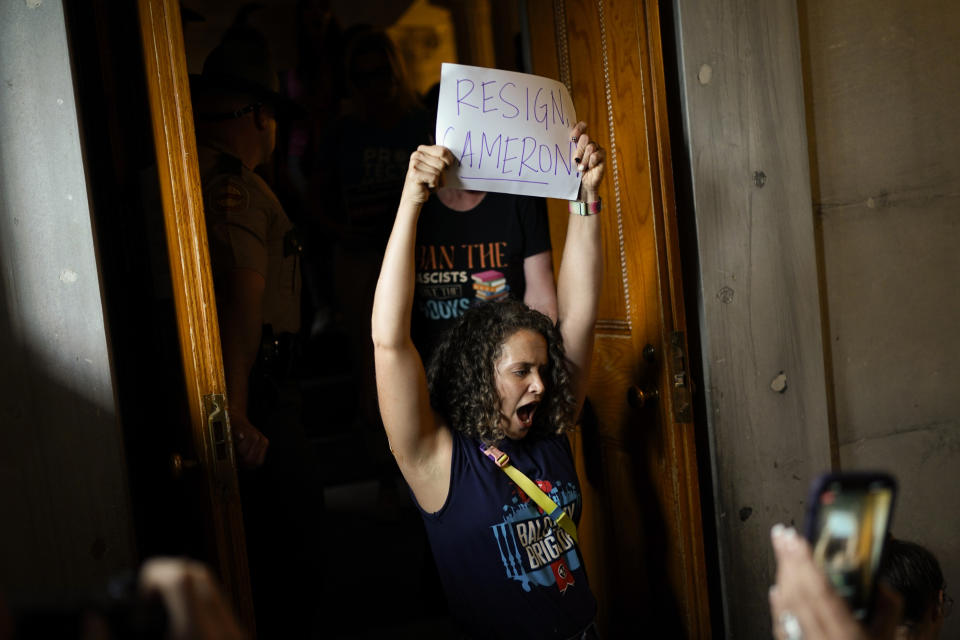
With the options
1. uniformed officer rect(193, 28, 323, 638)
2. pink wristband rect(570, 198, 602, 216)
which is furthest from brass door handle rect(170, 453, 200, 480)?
pink wristband rect(570, 198, 602, 216)

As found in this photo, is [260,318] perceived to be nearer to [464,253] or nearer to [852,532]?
[464,253]

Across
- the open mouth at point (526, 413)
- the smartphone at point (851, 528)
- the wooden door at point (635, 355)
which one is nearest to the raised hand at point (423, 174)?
the open mouth at point (526, 413)

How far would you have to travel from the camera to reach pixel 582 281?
1.96 m

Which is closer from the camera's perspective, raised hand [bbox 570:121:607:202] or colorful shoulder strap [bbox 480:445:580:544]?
colorful shoulder strap [bbox 480:445:580:544]

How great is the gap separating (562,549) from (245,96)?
1552 mm

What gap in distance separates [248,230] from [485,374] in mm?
788

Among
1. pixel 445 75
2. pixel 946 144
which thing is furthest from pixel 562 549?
pixel 946 144

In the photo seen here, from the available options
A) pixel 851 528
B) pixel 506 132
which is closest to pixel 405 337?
pixel 506 132

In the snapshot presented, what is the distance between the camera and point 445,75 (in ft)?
5.49

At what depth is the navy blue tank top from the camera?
5.55 ft

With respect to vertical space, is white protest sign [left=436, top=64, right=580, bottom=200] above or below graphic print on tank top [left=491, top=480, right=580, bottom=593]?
above

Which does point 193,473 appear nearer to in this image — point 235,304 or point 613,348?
point 235,304

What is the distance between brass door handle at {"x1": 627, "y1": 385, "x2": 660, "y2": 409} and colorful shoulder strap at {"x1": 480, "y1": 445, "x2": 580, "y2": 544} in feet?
1.63

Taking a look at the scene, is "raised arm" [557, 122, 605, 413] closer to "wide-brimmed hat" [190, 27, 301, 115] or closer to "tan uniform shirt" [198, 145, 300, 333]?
"tan uniform shirt" [198, 145, 300, 333]
